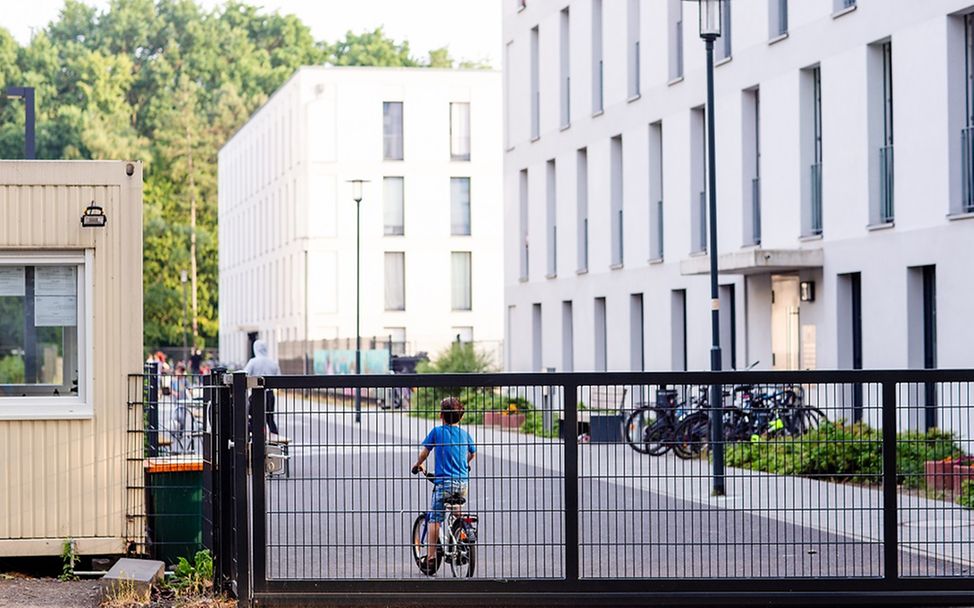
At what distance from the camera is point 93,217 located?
12531mm

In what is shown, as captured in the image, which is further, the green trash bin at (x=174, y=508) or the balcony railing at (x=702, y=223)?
the balcony railing at (x=702, y=223)

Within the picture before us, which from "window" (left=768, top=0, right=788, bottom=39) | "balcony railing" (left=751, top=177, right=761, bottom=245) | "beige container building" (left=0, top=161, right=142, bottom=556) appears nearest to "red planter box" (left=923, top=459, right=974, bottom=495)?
"beige container building" (left=0, top=161, right=142, bottom=556)

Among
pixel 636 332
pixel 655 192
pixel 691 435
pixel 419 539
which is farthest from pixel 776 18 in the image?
pixel 419 539

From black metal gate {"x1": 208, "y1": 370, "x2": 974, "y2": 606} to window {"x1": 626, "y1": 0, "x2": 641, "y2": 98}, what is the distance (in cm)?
2555

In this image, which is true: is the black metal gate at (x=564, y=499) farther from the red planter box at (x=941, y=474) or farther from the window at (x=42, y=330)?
the window at (x=42, y=330)

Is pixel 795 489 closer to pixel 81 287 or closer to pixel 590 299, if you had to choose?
pixel 81 287

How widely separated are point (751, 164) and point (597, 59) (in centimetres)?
847

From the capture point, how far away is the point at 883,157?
25125mm

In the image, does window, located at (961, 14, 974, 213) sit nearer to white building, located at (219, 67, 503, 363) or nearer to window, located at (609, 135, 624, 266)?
window, located at (609, 135, 624, 266)

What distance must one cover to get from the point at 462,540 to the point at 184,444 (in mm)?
6117

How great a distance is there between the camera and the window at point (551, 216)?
41.0 m

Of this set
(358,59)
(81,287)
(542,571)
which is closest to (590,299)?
(81,287)

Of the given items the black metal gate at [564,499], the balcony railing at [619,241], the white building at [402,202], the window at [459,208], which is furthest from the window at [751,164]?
the window at [459,208]

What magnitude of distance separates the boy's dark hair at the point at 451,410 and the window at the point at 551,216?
30.7 m
